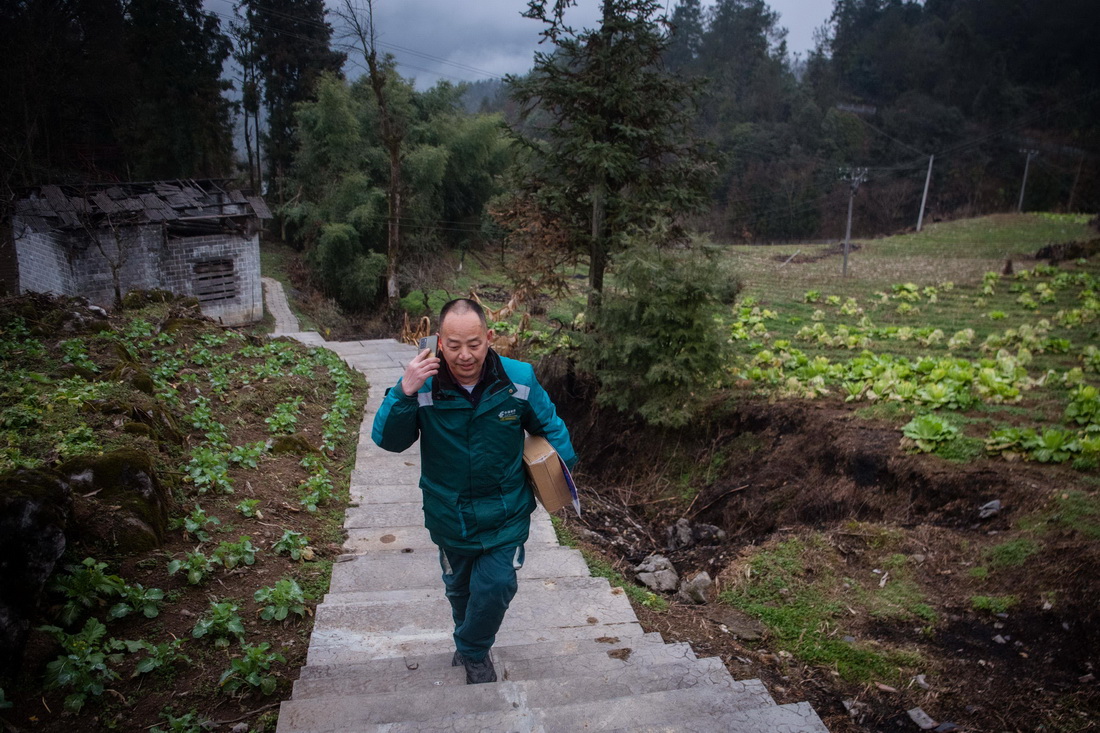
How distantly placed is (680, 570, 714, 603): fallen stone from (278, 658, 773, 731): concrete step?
1.86 m

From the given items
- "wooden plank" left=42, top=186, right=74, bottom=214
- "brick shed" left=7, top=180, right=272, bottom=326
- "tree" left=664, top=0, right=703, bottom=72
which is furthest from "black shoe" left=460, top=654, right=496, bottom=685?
"tree" left=664, top=0, right=703, bottom=72

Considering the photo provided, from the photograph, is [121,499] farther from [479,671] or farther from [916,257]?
[916,257]

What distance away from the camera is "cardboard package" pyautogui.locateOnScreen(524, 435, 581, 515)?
2.68 metres

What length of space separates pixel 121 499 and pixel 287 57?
32.7 m

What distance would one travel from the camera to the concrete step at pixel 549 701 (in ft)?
7.55

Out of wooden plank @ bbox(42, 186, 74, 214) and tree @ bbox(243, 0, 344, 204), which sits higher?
tree @ bbox(243, 0, 344, 204)

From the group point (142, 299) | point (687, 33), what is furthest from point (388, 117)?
point (687, 33)

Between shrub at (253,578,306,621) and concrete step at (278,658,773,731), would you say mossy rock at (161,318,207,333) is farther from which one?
concrete step at (278,658,773,731)

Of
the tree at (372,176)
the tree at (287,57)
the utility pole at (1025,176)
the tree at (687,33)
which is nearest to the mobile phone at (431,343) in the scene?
the tree at (372,176)

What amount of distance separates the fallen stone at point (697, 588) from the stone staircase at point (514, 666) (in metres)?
0.90

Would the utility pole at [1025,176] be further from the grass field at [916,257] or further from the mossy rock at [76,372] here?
the mossy rock at [76,372]

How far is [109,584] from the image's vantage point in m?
3.00

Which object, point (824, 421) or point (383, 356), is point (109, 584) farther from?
point (383, 356)

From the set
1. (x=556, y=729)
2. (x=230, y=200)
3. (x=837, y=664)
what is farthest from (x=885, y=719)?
(x=230, y=200)
